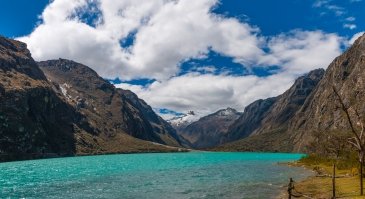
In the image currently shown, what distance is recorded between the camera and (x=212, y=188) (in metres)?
73.8

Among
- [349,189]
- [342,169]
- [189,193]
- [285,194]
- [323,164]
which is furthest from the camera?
[323,164]

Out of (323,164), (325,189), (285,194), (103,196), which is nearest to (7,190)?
(103,196)

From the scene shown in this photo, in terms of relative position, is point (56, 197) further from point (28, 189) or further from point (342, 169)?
point (342, 169)

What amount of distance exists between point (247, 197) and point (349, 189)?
47.3 ft

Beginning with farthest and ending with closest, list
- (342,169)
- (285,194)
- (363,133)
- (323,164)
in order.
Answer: (323,164) < (342,169) < (285,194) < (363,133)

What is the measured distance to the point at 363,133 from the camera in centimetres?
3375

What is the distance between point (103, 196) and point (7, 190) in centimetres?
2216

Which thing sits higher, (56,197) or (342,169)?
(342,169)

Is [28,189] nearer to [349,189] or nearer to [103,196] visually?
[103,196]

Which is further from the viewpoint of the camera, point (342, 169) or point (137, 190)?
point (342, 169)

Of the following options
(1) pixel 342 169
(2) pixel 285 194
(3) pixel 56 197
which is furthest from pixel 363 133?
(1) pixel 342 169

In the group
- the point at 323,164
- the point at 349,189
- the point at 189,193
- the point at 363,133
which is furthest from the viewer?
the point at 323,164

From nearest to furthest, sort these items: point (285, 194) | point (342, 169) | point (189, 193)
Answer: point (285, 194) → point (189, 193) → point (342, 169)

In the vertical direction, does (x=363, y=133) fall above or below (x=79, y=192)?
above
